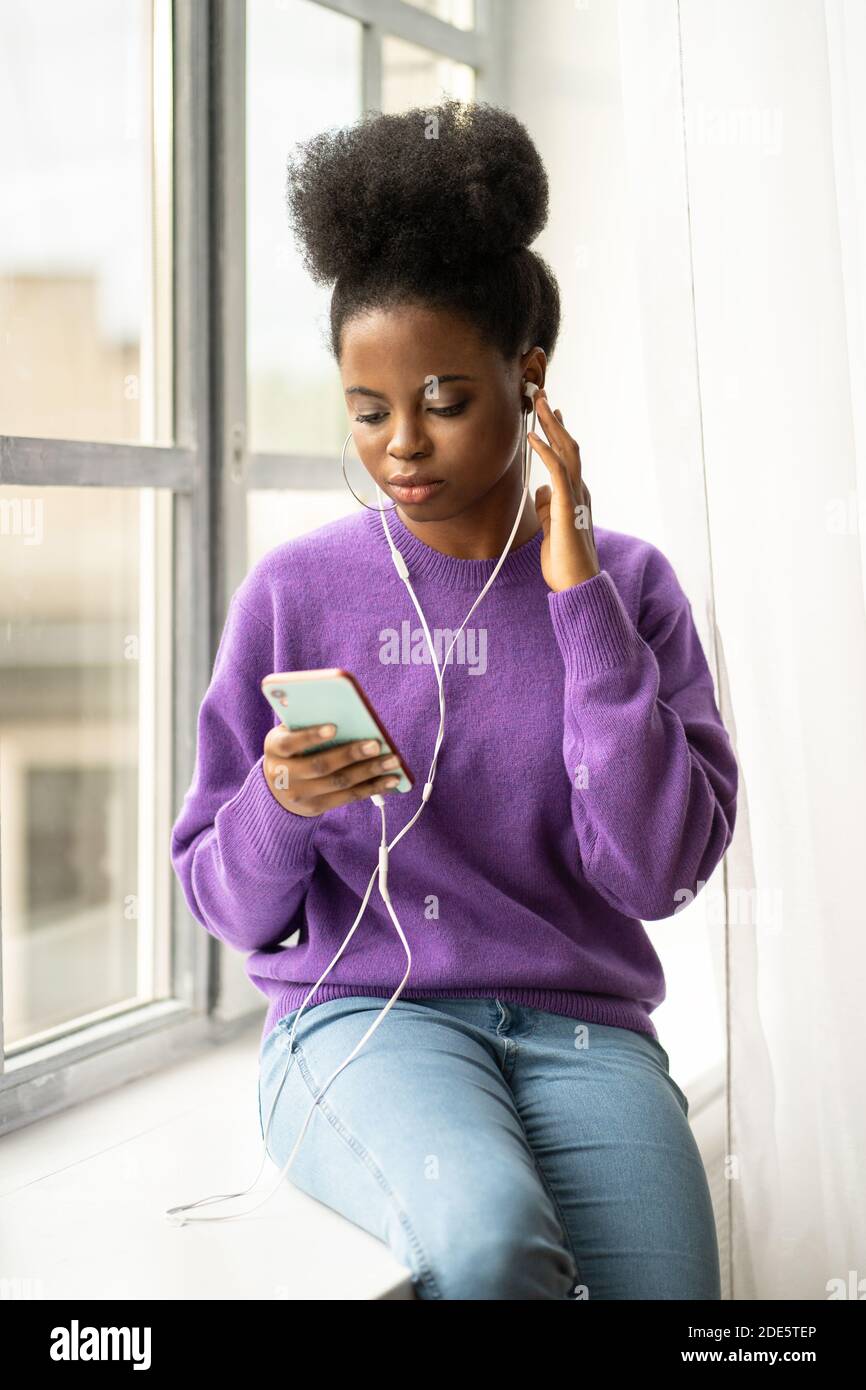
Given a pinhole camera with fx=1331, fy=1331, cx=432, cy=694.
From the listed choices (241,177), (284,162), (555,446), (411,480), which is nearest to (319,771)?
(411,480)

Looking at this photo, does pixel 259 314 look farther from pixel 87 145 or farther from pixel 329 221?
pixel 329 221

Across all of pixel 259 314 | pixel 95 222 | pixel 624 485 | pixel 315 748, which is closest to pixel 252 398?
pixel 259 314

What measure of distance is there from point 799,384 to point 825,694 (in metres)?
0.31

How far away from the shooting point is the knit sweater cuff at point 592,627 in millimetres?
1108

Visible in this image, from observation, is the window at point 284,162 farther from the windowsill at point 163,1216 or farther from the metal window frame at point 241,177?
the windowsill at point 163,1216

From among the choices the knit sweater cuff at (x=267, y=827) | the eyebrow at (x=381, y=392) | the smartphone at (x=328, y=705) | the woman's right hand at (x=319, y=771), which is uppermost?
the eyebrow at (x=381, y=392)

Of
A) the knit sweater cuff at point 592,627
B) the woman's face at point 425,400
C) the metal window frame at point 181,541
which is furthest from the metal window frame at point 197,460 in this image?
the knit sweater cuff at point 592,627

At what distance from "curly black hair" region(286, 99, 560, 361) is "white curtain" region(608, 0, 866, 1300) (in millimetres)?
259

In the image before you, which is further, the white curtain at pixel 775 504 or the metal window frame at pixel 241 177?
the metal window frame at pixel 241 177

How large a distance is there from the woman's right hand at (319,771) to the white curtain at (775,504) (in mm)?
511

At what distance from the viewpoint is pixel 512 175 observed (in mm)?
1143

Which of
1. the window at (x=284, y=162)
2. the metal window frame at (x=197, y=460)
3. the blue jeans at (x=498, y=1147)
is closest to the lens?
the blue jeans at (x=498, y=1147)

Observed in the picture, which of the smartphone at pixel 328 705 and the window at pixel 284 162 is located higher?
the window at pixel 284 162

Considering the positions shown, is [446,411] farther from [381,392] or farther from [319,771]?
[319,771]
